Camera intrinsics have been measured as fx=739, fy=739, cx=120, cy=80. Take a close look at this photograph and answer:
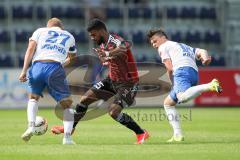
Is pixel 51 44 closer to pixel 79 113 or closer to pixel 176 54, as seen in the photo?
pixel 79 113

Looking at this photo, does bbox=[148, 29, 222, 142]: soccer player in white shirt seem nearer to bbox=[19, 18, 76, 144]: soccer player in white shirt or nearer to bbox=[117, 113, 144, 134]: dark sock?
bbox=[117, 113, 144, 134]: dark sock

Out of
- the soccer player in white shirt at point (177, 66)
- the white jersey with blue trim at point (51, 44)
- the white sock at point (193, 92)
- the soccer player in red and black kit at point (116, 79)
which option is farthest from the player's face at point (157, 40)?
the white jersey with blue trim at point (51, 44)

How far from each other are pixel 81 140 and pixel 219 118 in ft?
28.1

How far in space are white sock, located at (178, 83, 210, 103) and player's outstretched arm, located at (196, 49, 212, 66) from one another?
1.86ft

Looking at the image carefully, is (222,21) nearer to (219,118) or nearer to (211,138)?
(219,118)

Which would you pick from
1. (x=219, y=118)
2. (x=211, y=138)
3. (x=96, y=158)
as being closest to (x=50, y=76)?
(x=96, y=158)

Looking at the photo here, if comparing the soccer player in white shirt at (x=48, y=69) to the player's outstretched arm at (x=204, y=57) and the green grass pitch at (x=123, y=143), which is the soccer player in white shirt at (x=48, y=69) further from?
the player's outstretched arm at (x=204, y=57)

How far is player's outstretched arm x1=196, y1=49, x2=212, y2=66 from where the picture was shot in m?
13.4

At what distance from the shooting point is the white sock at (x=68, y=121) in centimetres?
1284

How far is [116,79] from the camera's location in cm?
1355

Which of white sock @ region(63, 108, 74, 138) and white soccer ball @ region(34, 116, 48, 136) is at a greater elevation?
white sock @ region(63, 108, 74, 138)

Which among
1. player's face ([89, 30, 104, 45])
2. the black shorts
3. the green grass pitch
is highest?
player's face ([89, 30, 104, 45])

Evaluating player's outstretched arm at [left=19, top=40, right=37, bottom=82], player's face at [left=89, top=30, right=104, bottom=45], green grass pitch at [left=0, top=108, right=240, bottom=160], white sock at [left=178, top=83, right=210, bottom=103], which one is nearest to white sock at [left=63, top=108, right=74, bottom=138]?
green grass pitch at [left=0, top=108, right=240, bottom=160]

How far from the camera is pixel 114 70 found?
1356 centimetres
